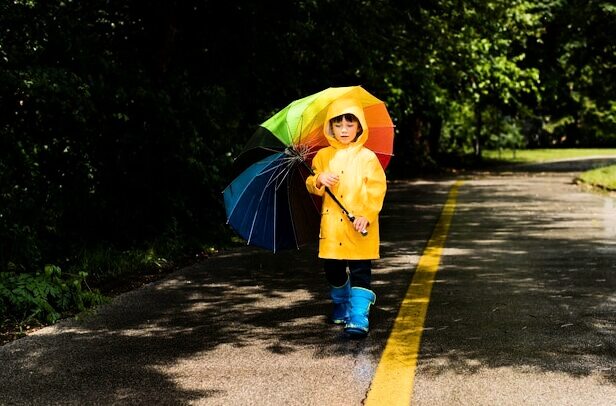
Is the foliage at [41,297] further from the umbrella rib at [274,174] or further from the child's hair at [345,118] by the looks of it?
the child's hair at [345,118]

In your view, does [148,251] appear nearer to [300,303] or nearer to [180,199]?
[180,199]

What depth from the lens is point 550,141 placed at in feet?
254

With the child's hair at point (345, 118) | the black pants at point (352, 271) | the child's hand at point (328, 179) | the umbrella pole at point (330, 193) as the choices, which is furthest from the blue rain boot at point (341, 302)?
the child's hair at point (345, 118)

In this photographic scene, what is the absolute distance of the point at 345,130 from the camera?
5.50 metres

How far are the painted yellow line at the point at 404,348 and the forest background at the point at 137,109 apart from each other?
8.02 ft

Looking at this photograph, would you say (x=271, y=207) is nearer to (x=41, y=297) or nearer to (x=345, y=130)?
(x=345, y=130)

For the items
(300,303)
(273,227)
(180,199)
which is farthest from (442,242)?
(273,227)

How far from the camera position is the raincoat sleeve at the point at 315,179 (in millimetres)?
5492

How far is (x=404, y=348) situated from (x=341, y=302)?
2.66ft

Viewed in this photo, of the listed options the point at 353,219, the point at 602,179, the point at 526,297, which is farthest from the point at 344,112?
the point at 602,179

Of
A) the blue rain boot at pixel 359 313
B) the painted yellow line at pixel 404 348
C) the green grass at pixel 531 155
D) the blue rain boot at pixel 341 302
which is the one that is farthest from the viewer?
the green grass at pixel 531 155

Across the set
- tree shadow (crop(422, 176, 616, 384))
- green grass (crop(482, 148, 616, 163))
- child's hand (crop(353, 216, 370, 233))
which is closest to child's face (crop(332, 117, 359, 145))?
child's hand (crop(353, 216, 370, 233))

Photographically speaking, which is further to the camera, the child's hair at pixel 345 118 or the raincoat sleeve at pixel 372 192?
the child's hair at pixel 345 118

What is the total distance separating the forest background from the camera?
7.61 meters
